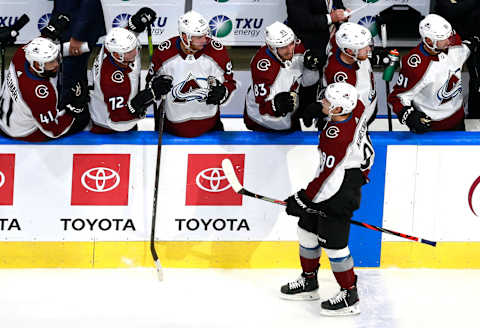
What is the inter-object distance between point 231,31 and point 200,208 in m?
2.72

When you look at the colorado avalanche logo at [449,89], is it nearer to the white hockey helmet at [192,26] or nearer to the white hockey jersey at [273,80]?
the white hockey jersey at [273,80]

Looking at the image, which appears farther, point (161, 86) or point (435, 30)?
point (435, 30)

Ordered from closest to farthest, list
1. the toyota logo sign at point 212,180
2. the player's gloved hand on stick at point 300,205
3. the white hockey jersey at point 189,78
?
the player's gloved hand on stick at point 300,205
the white hockey jersey at point 189,78
the toyota logo sign at point 212,180

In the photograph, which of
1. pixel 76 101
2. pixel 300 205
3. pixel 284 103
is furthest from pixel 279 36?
pixel 76 101

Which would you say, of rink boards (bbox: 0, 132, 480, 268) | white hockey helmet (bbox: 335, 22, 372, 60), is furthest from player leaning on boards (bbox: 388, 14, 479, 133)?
white hockey helmet (bbox: 335, 22, 372, 60)

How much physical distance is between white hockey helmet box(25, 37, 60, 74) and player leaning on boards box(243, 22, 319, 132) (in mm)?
1360

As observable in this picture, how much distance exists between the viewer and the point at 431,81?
7.12 meters

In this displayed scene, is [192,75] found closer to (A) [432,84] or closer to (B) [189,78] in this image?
(B) [189,78]

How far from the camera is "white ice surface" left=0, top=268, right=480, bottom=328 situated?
6.41 m

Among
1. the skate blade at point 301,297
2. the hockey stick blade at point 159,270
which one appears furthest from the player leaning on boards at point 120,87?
the skate blade at point 301,297

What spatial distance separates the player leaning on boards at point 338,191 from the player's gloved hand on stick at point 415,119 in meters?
0.55

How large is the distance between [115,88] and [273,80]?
1.07 meters

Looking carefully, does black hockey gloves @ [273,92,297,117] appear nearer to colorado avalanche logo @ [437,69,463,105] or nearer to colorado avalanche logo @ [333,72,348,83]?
colorado avalanche logo @ [333,72,348,83]

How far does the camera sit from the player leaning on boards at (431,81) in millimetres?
7027
